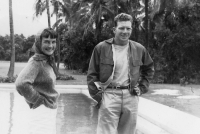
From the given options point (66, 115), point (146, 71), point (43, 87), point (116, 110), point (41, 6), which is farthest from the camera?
point (41, 6)

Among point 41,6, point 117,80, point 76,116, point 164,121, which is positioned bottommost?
point 76,116

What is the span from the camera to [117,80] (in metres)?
3.13

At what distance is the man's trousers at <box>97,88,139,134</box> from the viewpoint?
3.09 m

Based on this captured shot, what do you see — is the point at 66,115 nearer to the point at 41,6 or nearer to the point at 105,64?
the point at 105,64

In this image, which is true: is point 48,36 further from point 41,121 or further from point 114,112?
point 114,112

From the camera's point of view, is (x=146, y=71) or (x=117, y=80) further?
(x=146, y=71)

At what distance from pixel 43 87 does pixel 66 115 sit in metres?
5.17

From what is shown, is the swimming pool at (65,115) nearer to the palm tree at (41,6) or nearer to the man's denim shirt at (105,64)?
the man's denim shirt at (105,64)

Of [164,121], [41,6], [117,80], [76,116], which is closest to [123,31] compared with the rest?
[117,80]

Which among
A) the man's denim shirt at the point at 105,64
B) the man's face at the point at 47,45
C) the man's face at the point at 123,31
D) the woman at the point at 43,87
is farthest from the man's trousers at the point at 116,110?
the man's face at the point at 47,45

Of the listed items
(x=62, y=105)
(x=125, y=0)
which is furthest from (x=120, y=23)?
(x=125, y=0)

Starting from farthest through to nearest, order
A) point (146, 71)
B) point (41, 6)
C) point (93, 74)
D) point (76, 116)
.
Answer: point (41, 6) → point (76, 116) → point (146, 71) → point (93, 74)

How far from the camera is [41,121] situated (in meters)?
2.22

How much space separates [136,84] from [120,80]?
0.73 ft
